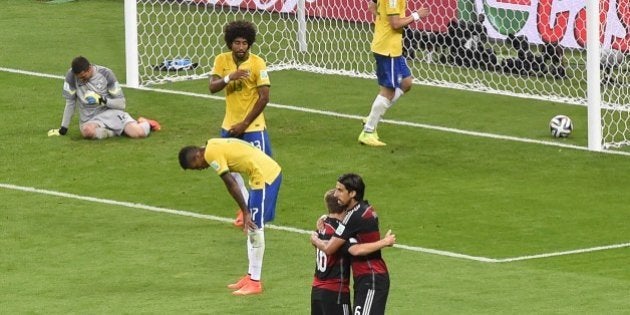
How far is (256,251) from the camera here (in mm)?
16578

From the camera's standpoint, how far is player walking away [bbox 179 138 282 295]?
16.2 meters

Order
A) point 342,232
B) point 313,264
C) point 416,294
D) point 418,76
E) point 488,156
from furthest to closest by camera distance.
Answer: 1. point 418,76
2. point 488,156
3. point 313,264
4. point 416,294
5. point 342,232

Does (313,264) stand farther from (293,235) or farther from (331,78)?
(331,78)

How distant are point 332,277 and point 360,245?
0.39 meters

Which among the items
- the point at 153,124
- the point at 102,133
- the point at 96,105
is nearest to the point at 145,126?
the point at 153,124

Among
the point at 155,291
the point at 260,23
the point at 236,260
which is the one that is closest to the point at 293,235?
the point at 236,260

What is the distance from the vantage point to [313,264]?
17828mm

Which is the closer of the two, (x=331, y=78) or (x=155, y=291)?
(x=155, y=291)

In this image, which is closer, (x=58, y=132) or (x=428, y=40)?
(x=58, y=132)

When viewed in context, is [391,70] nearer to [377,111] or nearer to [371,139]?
[377,111]

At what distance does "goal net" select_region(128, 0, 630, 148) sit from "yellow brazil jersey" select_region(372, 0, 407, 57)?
10.2ft

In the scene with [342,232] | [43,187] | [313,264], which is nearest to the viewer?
[342,232]

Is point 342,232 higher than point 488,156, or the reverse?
point 342,232

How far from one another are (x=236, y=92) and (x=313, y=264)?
2.06 m
